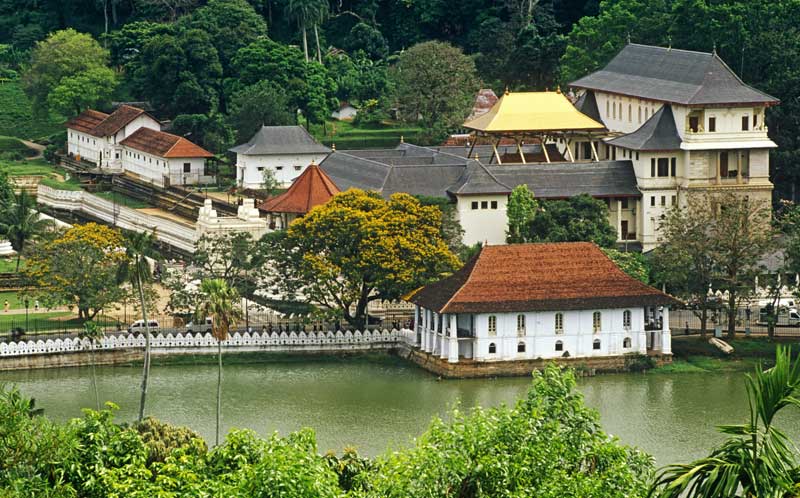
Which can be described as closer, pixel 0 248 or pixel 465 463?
pixel 465 463

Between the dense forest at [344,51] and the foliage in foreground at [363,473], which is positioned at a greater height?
the dense forest at [344,51]

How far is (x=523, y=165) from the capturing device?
7438 centimetres

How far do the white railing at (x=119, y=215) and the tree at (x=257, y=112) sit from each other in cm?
781

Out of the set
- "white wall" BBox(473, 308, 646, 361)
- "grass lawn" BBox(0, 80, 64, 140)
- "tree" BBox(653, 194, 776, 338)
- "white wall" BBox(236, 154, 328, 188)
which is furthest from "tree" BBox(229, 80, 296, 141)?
"white wall" BBox(473, 308, 646, 361)

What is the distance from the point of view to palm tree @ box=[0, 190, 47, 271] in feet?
240

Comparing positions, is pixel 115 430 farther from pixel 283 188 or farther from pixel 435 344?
pixel 283 188

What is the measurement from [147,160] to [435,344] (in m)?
30.7

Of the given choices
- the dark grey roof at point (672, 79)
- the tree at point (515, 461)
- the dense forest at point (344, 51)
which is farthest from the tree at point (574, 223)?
the tree at point (515, 461)

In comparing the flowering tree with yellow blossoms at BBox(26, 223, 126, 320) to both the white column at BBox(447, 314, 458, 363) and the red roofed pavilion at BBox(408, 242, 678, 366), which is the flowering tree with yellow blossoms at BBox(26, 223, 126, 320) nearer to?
the red roofed pavilion at BBox(408, 242, 678, 366)

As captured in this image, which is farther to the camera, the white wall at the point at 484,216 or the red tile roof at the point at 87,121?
the red tile roof at the point at 87,121

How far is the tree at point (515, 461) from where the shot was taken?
34.2 metres

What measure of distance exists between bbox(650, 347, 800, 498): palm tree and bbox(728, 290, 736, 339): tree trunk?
36.3 metres

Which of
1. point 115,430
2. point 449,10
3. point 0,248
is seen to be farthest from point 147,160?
point 115,430

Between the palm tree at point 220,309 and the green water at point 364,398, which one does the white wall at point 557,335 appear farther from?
the palm tree at point 220,309
